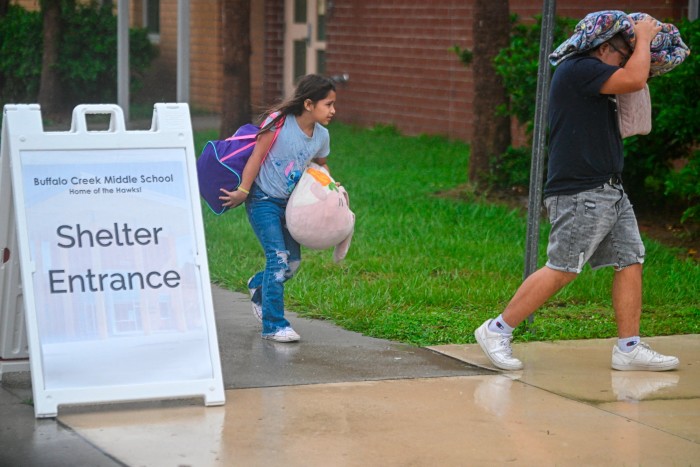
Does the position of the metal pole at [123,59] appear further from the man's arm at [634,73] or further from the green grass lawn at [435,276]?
the man's arm at [634,73]

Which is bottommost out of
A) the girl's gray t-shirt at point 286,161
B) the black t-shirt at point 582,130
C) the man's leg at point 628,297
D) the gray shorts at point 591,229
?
the man's leg at point 628,297

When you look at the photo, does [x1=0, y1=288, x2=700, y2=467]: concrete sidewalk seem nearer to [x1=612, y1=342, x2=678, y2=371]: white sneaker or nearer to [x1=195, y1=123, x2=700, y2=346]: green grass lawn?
[x1=612, y1=342, x2=678, y2=371]: white sneaker

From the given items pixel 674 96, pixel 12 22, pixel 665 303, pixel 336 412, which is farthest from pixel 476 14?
pixel 12 22

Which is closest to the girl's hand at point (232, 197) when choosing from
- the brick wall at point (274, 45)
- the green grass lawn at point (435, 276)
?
the green grass lawn at point (435, 276)

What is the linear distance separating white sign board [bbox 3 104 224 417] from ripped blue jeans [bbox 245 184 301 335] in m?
1.06

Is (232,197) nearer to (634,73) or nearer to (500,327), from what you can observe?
(500,327)

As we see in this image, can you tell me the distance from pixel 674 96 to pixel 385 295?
3.49 metres

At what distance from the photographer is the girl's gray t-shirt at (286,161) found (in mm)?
6516

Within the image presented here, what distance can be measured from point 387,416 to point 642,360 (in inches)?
64.6

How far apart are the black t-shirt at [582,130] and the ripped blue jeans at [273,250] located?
1561mm

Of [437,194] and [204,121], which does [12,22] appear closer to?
[204,121]

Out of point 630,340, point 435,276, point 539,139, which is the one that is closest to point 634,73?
point 539,139

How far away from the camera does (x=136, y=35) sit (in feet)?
74.8

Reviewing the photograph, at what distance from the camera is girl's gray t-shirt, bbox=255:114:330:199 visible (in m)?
6.52
